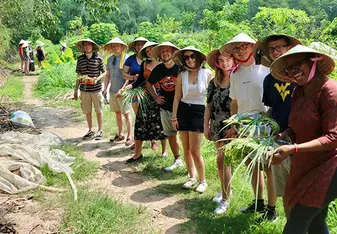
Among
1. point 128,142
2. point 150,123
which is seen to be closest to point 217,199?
point 150,123

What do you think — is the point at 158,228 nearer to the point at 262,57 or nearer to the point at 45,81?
the point at 262,57

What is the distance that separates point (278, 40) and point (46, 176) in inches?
126

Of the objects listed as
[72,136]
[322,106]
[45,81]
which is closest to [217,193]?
[322,106]

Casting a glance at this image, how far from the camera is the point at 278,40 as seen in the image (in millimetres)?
2854

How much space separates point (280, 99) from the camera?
9.58 feet

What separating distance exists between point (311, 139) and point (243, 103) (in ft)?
3.68

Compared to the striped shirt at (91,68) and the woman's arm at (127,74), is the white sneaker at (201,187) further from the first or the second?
the striped shirt at (91,68)

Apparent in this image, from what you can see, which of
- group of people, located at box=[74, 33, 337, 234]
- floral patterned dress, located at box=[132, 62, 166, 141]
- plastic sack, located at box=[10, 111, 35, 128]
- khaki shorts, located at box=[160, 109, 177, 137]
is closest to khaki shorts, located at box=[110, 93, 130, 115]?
group of people, located at box=[74, 33, 337, 234]

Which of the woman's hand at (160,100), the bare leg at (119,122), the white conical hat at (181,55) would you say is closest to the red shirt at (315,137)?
the white conical hat at (181,55)

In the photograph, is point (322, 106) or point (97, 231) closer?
point (322, 106)

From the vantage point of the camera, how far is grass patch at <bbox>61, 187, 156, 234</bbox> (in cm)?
343

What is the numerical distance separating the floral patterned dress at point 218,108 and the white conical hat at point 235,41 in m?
0.45

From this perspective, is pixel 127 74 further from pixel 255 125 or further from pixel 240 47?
pixel 255 125

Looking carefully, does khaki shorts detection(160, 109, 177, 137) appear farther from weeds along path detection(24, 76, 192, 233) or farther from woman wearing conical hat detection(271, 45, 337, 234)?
woman wearing conical hat detection(271, 45, 337, 234)
